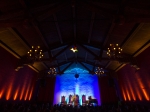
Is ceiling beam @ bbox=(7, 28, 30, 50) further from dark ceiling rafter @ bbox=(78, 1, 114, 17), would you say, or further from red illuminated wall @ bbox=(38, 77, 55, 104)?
red illuminated wall @ bbox=(38, 77, 55, 104)

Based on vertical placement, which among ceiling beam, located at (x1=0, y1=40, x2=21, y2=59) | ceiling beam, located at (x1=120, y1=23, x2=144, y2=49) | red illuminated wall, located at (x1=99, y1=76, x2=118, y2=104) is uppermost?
ceiling beam, located at (x1=120, y1=23, x2=144, y2=49)

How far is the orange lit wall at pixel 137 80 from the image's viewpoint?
7519mm

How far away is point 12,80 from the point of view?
8.32 meters

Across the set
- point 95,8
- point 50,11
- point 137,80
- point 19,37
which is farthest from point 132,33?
point 19,37

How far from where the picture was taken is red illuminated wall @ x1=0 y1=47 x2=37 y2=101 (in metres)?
7.26

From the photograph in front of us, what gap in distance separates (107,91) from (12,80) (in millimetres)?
10323

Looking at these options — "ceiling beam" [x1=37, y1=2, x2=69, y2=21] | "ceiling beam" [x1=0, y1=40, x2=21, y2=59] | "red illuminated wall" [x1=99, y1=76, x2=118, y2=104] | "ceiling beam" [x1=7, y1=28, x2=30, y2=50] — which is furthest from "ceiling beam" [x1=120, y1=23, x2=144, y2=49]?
"ceiling beam" [x1=0, y1=40, x2=21, y2=59]

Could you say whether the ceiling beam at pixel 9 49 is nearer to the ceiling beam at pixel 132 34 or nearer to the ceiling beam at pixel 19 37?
the ceiling beam at pixel 19 37

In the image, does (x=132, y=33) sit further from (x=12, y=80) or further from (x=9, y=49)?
(x=12, y=80)

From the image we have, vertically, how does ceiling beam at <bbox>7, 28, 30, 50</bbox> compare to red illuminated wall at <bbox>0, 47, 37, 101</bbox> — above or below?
above

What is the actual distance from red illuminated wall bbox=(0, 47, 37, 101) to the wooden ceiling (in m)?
0.74

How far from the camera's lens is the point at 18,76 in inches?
362

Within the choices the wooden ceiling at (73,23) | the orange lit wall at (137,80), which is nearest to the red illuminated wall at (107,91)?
the orange lit wall at (137,80)

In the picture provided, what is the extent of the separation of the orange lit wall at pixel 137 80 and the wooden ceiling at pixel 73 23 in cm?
92
